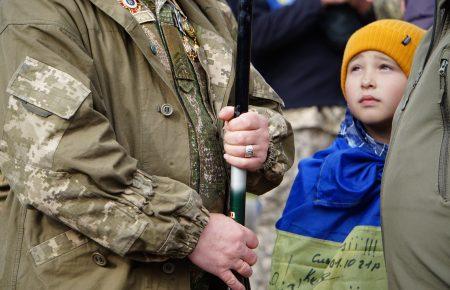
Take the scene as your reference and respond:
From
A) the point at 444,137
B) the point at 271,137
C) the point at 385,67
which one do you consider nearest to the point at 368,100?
the point at 385,67

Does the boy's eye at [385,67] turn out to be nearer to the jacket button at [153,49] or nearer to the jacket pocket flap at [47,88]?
the jacket button at [153,49]

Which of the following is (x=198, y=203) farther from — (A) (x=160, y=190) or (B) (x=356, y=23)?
(B) (x=356, y=23)

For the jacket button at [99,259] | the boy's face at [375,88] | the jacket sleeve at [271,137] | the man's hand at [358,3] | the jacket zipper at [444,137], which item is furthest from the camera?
the man's hand at [358,3]

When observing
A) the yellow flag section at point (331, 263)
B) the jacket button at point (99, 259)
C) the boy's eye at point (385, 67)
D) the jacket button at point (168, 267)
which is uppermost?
the boy's eye at point (385, 67)

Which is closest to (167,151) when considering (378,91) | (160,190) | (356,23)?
(160,190)

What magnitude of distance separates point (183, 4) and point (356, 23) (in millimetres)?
2405

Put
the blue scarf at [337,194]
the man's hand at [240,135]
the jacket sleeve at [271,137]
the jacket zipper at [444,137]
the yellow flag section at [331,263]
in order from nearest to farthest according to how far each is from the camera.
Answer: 1. the jacket zipper at [444,137]
2. the man's hand at [240,135]
3. the jacket sleeve at [271,137]
4. the yellow flag section at [331,263]
5. the blue scarf at [337,194]

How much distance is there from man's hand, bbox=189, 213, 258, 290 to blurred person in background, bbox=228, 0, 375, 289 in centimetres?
270

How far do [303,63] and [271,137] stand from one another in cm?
244

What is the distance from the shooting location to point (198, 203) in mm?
2631

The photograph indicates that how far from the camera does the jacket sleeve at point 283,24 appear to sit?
17.3 feet

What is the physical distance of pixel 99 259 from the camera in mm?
2623

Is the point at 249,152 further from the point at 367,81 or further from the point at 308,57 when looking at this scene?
the point at 308,57

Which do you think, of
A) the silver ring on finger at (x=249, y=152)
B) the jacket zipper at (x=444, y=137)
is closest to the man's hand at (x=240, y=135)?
the silver ring on finger at (x=249, y=152)
